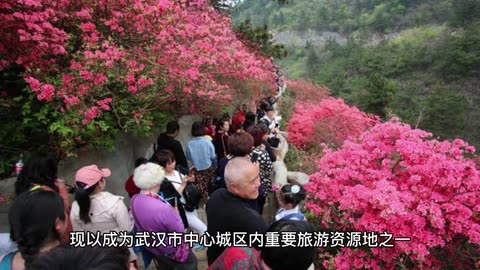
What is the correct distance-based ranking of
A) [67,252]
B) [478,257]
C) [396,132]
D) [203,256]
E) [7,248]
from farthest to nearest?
[396,132] < [203,256] < [478,257] < [7,248] < [67,252]

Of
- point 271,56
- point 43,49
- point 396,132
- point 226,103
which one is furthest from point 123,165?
point 271,56

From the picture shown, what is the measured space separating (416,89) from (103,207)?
82.3ft

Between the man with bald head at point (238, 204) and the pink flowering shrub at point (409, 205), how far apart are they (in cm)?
175

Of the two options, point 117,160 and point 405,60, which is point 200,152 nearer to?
point 117,160

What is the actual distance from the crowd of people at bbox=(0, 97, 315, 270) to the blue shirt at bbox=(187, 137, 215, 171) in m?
0.35

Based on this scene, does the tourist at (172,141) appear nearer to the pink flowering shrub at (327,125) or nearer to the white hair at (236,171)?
the white hair at (236,171)

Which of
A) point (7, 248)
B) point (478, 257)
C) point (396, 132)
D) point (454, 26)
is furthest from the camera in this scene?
point (454, 26)

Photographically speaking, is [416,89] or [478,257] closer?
[478,257]

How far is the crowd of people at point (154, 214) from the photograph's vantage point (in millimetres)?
1314

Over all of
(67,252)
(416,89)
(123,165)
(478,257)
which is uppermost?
(67,252)

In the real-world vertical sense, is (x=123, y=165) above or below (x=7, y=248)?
below

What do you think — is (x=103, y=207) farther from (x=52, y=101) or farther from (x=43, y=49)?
(x=43, y=49)

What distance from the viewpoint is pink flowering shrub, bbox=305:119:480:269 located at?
3199 millimetres

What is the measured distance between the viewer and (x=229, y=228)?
204cm
